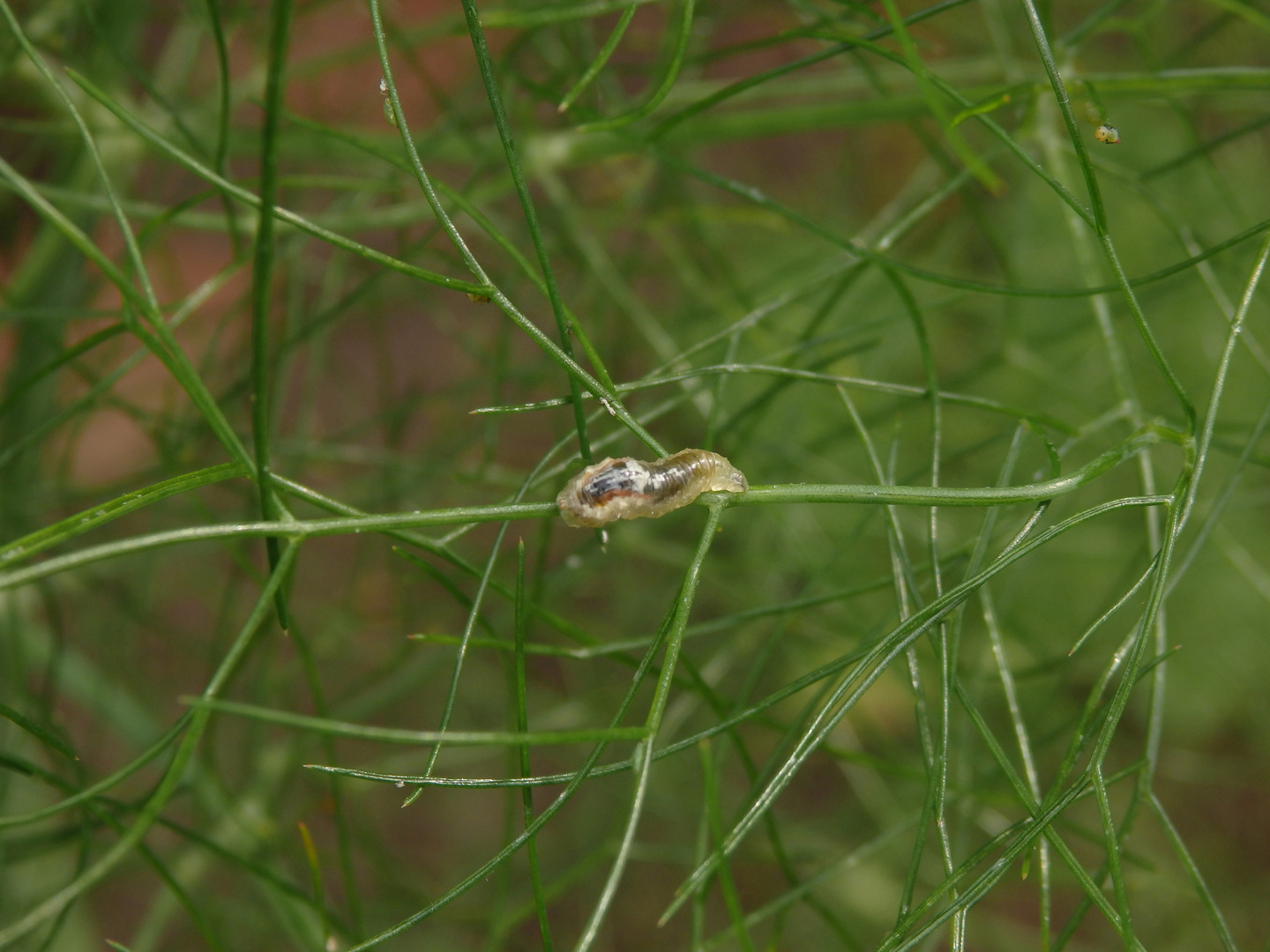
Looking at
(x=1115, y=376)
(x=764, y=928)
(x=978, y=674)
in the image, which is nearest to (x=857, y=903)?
(x=764, y=928)

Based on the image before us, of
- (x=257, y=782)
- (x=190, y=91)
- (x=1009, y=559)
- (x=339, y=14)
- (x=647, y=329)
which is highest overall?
(x=339, y=14)

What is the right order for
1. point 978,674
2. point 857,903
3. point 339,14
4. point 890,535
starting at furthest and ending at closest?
point 339,14
point 857,903
point 978,674
point 890,535

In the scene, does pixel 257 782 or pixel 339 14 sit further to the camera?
pixel 339 14

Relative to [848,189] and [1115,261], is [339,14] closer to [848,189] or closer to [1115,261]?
[848,189]
